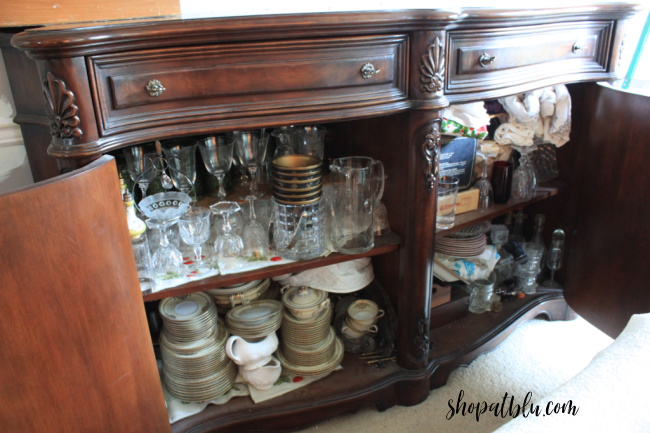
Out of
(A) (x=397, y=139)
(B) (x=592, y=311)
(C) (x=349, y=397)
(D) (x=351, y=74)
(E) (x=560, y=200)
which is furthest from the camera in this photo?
(E) (x=560, y=200)

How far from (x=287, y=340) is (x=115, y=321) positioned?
0.68 metres

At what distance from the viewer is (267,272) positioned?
48.0 inches

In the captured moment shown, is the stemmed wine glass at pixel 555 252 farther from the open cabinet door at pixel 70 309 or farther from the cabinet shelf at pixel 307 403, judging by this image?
the open cabinet door at pixel 70 309

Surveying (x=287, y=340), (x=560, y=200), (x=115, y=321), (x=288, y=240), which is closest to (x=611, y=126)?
(x=560, y=200)

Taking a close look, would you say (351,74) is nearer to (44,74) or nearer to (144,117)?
(144,117)

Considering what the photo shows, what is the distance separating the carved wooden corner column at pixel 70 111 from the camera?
0.83 meters

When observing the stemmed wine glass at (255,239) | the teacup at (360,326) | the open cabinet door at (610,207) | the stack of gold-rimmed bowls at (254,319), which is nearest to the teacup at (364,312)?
the teacup at (360,326)

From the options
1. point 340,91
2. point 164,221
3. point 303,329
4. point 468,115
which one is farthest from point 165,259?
point 468,115

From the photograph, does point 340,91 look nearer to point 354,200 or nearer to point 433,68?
point 433,68

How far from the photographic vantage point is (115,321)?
0.83 metres

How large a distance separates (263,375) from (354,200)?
54cm

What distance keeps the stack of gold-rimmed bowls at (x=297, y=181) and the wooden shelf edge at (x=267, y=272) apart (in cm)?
16

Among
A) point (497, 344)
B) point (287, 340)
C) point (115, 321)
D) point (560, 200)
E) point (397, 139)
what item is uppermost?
point (397, 139)

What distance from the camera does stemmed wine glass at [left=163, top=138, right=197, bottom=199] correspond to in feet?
4.00
